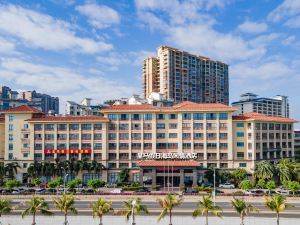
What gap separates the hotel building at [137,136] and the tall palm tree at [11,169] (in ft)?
7.16

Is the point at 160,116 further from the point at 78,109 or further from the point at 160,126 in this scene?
the point at 78,109

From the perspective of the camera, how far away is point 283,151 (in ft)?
400

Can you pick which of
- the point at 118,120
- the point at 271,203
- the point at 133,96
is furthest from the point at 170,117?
the point at 271,203

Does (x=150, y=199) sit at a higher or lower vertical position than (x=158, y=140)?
lower

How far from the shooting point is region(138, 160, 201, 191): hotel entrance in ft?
336

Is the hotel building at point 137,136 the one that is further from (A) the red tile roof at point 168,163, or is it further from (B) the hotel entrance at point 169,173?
(B) the hotel entrance at point 169,173

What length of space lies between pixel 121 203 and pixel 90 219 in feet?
58.7

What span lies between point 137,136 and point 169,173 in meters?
17.8

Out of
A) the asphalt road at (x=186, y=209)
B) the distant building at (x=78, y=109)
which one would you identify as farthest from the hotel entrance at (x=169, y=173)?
the distant building at (x=78, y=109)

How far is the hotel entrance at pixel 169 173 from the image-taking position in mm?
102562

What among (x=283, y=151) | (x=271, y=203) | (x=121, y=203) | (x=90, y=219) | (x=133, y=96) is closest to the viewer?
(x=271, y=203)

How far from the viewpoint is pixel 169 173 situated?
103 metres

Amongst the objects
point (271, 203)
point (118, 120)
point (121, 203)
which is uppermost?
point (118, 120)

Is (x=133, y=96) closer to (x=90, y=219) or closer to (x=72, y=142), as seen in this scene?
(x=72, y=142)
